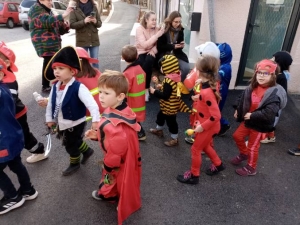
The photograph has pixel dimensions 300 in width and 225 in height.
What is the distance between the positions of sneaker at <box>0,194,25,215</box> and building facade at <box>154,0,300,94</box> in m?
4.10

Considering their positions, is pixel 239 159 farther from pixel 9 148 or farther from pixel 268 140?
pixel 9 148

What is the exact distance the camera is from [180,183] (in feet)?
9.66

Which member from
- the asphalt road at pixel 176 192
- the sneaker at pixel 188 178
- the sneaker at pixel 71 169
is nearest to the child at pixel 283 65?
the asphalt road at pixel 176 192

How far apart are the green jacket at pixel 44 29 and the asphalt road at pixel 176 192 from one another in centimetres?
161

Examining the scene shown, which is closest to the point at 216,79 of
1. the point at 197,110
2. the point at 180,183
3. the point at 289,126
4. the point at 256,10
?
the point at 197,110

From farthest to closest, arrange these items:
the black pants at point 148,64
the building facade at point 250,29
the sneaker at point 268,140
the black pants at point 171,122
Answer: the building facade at point 250,29, the black pants at point 148,64, the sneaker at point 268,140, the black pants at point 171,122

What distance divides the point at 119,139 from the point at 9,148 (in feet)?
3.29

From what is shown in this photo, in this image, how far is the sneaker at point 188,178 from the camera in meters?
2.92

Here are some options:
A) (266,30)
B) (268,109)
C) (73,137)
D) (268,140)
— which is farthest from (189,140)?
(266,30)

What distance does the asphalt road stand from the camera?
8.11ft

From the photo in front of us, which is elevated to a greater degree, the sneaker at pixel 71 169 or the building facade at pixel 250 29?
the building facade at pixel 250 29

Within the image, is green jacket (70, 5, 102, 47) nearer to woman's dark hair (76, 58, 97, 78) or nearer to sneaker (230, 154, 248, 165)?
woman's dark hair (76, 58, 97, 78)

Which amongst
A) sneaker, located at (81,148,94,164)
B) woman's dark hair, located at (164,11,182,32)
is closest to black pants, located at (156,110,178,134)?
sneaker, located at (81,148,94,164)

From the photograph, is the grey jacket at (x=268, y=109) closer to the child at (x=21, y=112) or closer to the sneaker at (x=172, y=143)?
the sneaker at (x=172, y=143)
